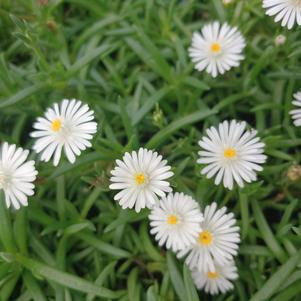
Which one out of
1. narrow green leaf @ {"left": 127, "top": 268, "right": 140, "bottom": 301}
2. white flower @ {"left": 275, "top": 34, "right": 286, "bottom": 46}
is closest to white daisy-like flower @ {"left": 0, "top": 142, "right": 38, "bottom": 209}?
narrow green leaf @ {"left": 127, "top": 268, "right": 140, "bottom": 301}

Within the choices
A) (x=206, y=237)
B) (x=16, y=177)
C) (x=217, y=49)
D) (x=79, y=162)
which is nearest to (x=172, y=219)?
(x=206, y=237)

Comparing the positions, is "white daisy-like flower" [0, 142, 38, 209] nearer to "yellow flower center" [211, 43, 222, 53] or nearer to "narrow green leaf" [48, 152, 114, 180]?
"narrow green leaf" [48, 152, 114, 180]

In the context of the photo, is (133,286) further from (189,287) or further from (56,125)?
(56,125)

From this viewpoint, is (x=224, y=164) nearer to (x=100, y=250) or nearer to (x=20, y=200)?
(x=100, y=250)

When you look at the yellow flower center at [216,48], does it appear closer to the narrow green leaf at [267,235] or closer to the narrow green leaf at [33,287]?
the narrow green leaf at [267,235]

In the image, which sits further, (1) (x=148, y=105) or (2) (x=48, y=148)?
(1) (x=148, y=105)

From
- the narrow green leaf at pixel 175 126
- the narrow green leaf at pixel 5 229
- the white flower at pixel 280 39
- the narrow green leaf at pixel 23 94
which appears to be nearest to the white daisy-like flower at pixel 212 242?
the narrow green leaf at pixel 175 126
